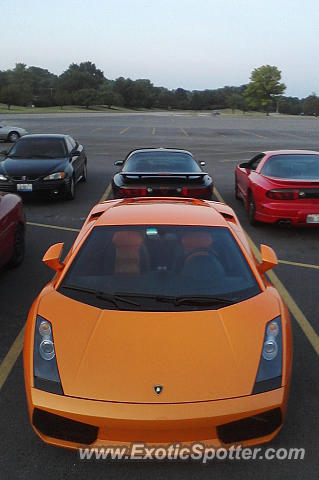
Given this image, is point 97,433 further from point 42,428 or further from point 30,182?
point 30,182

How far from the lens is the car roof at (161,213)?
3.86m

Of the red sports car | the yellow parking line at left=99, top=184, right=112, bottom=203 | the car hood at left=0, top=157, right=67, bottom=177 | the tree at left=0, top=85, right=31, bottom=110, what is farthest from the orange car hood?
the tree at left=0, top=85, right=31, bottom=110

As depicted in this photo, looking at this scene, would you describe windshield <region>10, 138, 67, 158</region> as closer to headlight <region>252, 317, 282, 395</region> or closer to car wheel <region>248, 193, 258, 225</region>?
car wheel <region>248, 193, 258, 225</region>

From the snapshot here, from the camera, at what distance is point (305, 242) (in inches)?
301

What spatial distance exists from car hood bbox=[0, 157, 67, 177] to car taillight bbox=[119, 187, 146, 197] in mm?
3321

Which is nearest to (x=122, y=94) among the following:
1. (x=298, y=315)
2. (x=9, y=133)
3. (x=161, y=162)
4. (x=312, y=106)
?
(x=312, y=106)

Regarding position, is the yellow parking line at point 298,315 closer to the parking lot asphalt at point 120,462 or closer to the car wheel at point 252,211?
the parking lot asphalt at point 120,462

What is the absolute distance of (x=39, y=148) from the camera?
450 inches

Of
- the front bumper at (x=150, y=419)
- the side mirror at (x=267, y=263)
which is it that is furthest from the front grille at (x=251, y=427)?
the side mirror at (x=267, y=263)

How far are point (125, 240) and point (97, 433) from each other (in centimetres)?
169

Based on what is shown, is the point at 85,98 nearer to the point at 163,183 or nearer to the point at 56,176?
the point at 56,176

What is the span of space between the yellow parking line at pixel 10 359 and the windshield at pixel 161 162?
4806 mm

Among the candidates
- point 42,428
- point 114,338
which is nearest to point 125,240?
point 114,338

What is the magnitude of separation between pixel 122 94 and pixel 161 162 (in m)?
131
